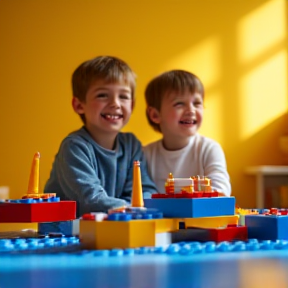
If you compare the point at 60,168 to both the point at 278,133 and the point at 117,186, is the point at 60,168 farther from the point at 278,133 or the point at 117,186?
the point at 278,133

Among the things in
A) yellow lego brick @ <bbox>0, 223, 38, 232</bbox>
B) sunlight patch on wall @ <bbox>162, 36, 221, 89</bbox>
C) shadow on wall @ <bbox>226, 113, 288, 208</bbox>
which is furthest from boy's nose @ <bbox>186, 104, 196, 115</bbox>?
shadow on wall @ <bbox>226, 113, 288, 208</bbox>

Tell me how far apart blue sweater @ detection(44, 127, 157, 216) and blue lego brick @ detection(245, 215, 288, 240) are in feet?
1.12

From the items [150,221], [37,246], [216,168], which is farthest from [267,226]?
[216,168]

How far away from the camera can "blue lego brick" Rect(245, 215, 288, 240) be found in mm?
735

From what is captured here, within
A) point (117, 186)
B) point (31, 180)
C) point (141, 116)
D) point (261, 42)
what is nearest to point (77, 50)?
point (141, 116)

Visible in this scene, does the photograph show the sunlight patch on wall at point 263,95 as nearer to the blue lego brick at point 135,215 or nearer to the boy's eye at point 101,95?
the boy's eye at point 101,95

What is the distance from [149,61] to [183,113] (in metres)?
1.60

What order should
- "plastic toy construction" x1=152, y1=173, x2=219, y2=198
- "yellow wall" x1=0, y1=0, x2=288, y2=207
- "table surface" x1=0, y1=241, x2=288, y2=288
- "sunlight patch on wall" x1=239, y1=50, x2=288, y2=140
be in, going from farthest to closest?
"sunlight patch on wall" x1=239, y1=50, x2=288, y2=140 → "yellow wall" x1=0, y1=0, x2=288, y2=207 → "plastic toy construction" x1=152, y1=173, x2=219, y2=198 → "table surface" x1=0, y1=241, x2=288, y2=288

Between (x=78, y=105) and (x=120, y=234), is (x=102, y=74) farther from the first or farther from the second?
(x=120, y=234)

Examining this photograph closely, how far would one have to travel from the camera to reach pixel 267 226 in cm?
75

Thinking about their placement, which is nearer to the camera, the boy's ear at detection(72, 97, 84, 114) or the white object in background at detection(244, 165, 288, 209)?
the boy's ear at detection(72, 97, 84, 114)

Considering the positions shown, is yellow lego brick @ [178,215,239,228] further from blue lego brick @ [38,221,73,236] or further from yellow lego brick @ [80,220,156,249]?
blue lego brick @ [38,221,73,236]

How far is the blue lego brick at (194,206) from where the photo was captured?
724mm

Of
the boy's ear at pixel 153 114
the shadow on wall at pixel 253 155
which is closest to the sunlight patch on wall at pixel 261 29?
the shadow on wall at pixel 253 155
